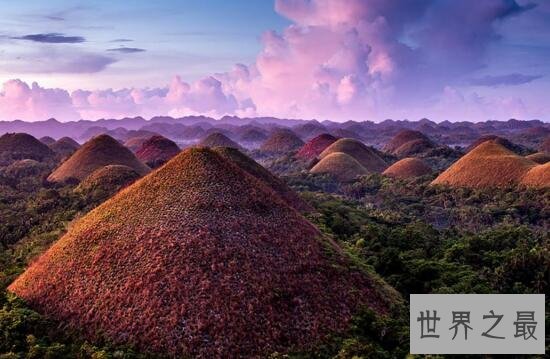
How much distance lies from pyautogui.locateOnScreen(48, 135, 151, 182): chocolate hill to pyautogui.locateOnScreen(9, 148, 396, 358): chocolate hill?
136 ft

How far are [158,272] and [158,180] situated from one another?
243 inches

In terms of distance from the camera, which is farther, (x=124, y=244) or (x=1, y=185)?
(x=1, y=185)

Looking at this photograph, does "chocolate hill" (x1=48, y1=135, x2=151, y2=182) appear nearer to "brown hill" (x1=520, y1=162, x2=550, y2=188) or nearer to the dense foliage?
the dense foliage

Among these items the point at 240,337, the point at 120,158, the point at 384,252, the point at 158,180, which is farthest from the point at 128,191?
the point at 120,158

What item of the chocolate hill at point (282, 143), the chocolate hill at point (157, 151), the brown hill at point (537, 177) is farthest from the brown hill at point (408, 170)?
the chocolate hill at point (282, 143)

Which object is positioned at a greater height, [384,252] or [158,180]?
[158,180]

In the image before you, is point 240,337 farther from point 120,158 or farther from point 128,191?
point 120,158

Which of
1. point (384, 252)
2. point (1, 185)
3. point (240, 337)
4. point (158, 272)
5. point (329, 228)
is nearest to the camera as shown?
point (240, 337)

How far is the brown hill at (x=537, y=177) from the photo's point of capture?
51781mm

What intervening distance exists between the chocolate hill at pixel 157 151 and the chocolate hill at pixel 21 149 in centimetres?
1874

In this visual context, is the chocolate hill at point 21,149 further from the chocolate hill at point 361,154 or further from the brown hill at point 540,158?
the brown hill at point 540,158

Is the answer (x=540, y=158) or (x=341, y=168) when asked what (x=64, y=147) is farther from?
(x=540, y=158)

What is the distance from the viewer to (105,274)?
17.7 m

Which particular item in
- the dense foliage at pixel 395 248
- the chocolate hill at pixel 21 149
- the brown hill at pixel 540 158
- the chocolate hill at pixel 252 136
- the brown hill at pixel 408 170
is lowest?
the dense foliage at pixel 395 248
